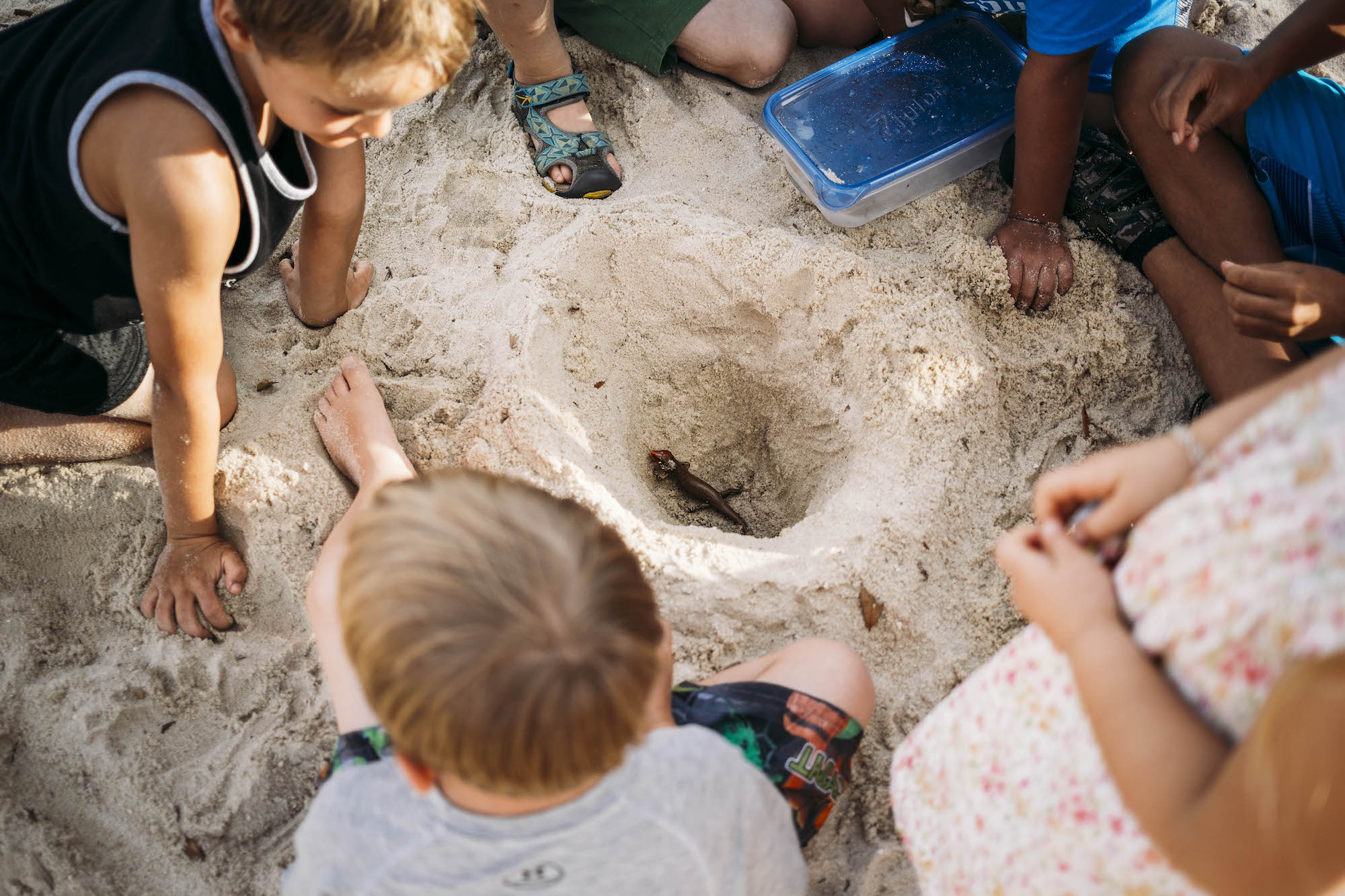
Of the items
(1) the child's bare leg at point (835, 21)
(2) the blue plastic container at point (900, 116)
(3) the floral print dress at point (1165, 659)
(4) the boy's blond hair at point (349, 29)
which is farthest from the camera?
(1) the child's bare leg at point (835, 21)

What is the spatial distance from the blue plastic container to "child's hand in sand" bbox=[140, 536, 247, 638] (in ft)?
5.17

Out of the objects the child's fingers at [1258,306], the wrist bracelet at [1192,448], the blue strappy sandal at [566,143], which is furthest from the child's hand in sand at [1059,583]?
the blue strappy sandal at [566,143]

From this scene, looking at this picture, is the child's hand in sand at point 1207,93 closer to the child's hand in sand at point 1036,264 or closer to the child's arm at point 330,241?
the child's hand in sand at point 1036,264

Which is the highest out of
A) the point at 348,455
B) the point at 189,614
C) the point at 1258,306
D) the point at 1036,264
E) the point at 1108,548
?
the point at 1108,548

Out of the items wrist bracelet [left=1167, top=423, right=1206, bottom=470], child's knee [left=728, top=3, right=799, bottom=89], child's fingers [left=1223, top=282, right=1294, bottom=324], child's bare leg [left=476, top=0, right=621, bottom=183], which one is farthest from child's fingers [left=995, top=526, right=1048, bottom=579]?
child's knee [left=728, top=3, right=799, bottom=89]

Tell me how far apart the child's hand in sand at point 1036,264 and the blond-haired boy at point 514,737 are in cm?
133

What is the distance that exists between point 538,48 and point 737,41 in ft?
1.82

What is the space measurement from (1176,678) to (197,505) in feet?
5.44

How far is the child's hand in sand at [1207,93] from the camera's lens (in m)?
1.75

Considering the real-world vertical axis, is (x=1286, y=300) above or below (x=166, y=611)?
above

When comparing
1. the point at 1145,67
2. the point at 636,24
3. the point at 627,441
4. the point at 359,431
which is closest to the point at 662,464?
the point at 627,441

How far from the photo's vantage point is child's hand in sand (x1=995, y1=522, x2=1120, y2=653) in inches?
36.0

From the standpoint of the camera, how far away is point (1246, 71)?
1746 millimetres

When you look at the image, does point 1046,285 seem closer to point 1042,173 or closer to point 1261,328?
point 1042,173
